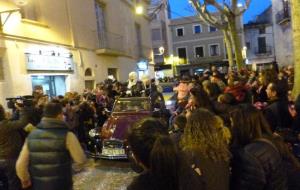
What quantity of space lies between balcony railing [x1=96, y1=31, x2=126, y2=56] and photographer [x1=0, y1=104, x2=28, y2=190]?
12860mm

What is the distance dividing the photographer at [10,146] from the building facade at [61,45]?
596 centimetres

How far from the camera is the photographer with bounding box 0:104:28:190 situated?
206 inches

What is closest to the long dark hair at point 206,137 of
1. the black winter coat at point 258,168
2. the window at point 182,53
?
the black winter coat at point 258,168

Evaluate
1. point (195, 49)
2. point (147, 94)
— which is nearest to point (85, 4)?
point (147, 94)

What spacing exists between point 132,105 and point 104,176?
247cm

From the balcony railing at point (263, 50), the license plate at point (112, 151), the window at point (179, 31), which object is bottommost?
the license plate at point (112, 151)

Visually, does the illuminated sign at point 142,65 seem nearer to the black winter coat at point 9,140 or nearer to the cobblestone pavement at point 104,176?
the cobblestone pavement at point 104,176

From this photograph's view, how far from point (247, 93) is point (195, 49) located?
1937 inches

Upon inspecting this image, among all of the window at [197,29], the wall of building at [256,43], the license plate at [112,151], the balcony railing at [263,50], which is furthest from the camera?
the window at [197,29]

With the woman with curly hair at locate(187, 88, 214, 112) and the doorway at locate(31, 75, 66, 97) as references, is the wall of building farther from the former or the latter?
the woman with curly hair at locate(187, 88, 214, 112)

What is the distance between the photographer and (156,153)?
2.40 m

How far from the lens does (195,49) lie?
181 feet

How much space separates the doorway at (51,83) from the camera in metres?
13.2

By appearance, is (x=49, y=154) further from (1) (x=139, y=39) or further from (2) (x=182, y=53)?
(2) (x=182, y=53)
